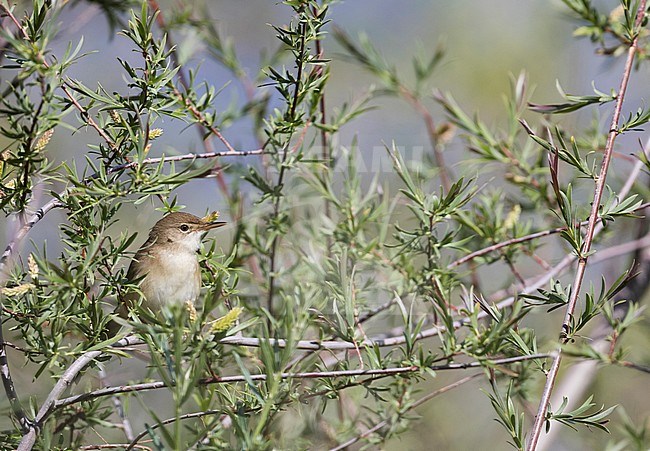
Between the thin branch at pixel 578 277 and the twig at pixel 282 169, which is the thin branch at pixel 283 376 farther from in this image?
the twig at pixel 282 169

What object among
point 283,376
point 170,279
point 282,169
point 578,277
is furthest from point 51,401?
point 170,279

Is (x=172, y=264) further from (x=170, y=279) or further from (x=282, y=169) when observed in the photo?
(x=282, y=169)

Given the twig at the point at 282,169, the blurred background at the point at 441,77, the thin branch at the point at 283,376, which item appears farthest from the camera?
the blurred background at the point at 441,77

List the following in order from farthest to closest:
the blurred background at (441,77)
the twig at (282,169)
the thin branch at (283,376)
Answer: the blurred background at (441,77) < the twig at (282,169) < the thin branch at (283,376)

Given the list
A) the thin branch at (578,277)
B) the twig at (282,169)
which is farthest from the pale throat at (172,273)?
the thin branch at (578,277)

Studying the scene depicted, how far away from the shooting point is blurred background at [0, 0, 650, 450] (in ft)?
6.96

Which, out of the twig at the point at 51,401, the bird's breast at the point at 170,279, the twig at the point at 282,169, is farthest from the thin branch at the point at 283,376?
the bird's breast at the point at 170,279

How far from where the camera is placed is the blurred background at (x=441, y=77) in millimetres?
2121

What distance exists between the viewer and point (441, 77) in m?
4.95

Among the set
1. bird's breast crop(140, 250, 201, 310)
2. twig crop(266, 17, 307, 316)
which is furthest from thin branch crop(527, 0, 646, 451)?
bird's breast crop(140, 250, 201, 310)

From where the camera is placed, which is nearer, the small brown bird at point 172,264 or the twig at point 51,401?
the twig at point 51,401

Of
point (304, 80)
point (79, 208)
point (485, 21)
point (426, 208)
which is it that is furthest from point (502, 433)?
point (485, 21)

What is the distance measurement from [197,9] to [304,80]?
41.2 inches

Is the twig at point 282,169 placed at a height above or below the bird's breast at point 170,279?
above
